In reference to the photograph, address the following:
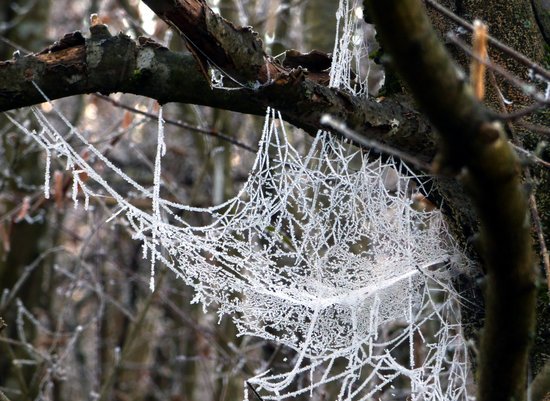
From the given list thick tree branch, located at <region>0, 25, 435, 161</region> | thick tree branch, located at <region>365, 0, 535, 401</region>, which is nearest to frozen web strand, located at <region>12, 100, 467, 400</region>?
thick tree branch, located at <region>0, 25, 435, 161</region>

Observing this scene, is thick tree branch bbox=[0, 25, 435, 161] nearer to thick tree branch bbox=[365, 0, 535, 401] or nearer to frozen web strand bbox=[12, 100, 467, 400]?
frozen web strand bbox=[12, 100, 467, 400]

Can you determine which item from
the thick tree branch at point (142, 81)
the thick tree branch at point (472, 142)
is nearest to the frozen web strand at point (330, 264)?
the thick tree branch at point (142, 81)

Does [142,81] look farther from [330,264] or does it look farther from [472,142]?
[472,142]

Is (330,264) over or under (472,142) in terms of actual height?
over

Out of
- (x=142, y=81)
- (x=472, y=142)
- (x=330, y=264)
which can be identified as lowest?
(x=472, y=142)

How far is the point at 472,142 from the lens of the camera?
99 centimetres

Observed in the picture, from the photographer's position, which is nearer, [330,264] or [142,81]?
[142,81]

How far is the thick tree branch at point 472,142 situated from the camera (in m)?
0.98

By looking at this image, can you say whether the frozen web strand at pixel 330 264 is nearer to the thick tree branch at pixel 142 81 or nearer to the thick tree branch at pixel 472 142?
the thick tree branch at pixel 142 81

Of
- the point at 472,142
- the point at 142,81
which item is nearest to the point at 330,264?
the point at 142,81

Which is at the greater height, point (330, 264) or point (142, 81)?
point (142, 81)

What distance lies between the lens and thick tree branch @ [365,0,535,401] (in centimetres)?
98

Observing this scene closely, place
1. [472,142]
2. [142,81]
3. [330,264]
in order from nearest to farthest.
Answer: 1. [472,142]
2. [142,81]
3. [330,264]

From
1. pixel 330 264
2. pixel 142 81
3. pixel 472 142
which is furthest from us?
pixel 330 264
